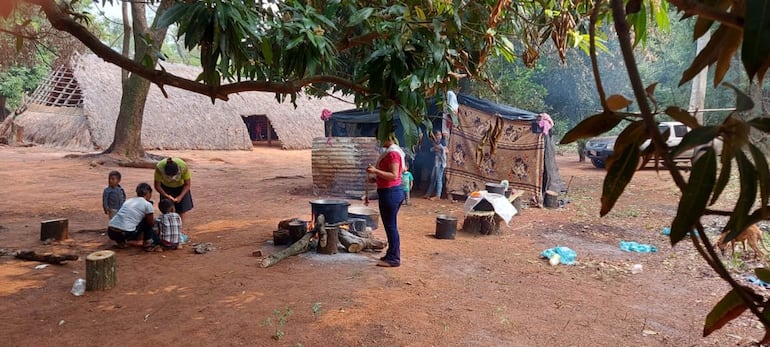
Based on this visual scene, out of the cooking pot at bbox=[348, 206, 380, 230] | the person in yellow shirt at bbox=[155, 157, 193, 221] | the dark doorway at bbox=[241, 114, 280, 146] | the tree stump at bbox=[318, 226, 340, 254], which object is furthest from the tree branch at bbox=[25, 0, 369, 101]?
the dark doorway at bbox=[241, 114, 280, 146]

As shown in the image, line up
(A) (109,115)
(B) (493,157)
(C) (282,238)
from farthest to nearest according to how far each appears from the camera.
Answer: (A) (109,115)
(B) (493,157)
(C) (282,238)

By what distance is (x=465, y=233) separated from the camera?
6.70m

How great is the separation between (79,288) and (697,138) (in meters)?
4.40

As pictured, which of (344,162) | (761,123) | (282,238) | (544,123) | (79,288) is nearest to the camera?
(761,123)

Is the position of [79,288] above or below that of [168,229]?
below

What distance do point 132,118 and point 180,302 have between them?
1093 cm

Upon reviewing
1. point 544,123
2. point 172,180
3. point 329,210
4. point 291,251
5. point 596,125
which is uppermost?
point 544,123

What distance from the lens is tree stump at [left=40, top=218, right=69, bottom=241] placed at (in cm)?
541

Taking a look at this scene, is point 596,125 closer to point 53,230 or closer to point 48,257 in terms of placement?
point 48,257

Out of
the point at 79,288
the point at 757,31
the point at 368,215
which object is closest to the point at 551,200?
the point at 368,215

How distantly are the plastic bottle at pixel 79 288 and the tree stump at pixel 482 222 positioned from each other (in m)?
4.50

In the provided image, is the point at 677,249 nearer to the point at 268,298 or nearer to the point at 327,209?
the point at 327,209

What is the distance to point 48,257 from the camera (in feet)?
15.2

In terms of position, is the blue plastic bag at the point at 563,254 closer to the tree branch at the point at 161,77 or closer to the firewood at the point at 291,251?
the firewood at the point at 291,251
